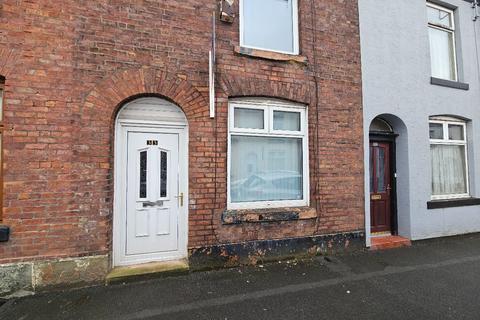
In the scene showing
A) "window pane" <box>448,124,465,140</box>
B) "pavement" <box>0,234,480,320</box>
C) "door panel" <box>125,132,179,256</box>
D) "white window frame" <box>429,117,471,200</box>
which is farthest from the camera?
"window pane" <box>448,124,465,140</box>

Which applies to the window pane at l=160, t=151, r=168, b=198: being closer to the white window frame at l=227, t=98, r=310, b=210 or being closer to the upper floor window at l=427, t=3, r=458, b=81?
the white window frame at l=227, t=98, r=310, b=210

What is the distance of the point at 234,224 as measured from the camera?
15.2ft

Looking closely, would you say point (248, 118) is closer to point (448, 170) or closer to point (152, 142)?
point (152, 142)

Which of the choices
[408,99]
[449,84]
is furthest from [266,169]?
[449,84]

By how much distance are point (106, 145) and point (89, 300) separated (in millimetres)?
2123

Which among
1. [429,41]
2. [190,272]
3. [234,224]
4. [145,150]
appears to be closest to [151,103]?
[145,150]

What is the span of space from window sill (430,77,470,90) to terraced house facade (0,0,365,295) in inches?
94.0

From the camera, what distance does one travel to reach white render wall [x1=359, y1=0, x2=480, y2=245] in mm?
5875

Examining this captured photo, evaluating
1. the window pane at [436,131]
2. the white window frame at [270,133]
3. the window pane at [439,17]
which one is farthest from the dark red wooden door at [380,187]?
the window pane at [439,17]

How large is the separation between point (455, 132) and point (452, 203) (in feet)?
6.37

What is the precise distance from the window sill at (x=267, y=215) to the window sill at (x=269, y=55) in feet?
9.18

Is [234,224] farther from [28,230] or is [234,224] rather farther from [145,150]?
[28,230]

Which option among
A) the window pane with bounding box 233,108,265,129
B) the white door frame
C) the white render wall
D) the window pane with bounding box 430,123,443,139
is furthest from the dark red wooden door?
the white door frame

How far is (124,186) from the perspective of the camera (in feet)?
14.3
